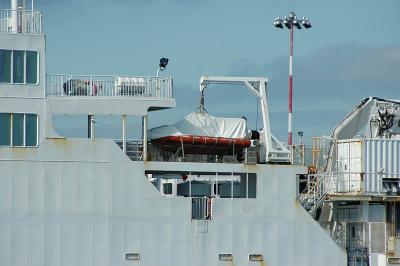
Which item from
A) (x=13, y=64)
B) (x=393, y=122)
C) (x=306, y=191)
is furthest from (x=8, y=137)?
(x=393, y=122)

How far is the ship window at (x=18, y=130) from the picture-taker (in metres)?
35.6

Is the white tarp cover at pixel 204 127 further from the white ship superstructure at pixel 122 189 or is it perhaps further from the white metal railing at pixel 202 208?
the white metal railing at pixel 202 208

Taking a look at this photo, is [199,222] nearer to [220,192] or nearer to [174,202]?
[174,202]

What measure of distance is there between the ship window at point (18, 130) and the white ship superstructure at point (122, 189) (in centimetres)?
3

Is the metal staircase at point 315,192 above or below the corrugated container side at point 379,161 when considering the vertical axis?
below

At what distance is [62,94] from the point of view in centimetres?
3694

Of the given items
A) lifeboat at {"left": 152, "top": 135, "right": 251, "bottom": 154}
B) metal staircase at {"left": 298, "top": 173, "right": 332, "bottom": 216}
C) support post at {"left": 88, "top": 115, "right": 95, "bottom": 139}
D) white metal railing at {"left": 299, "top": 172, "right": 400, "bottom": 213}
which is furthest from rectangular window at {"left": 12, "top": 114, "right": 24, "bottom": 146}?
white metal railing at {"left": 299, "top": 172, "right": 400, "bottom": 213}

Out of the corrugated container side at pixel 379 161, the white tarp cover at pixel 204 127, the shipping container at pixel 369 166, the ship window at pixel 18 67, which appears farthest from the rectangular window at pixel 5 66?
the corrugated container side at pixel 379 161

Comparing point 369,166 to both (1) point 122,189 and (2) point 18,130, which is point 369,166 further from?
(2) point 18,130

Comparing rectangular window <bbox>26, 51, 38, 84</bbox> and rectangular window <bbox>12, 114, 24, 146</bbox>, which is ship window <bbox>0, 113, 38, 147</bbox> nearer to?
rectangular window <bbox>12, 114, 24, 146</bbox>

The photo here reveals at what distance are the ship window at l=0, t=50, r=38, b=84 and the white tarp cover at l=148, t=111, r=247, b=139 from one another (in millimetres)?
4582

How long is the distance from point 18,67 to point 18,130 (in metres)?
2.00

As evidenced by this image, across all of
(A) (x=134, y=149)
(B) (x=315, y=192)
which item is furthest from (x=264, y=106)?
(A) (x=134, y=149)

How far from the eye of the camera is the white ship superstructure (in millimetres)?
35719
